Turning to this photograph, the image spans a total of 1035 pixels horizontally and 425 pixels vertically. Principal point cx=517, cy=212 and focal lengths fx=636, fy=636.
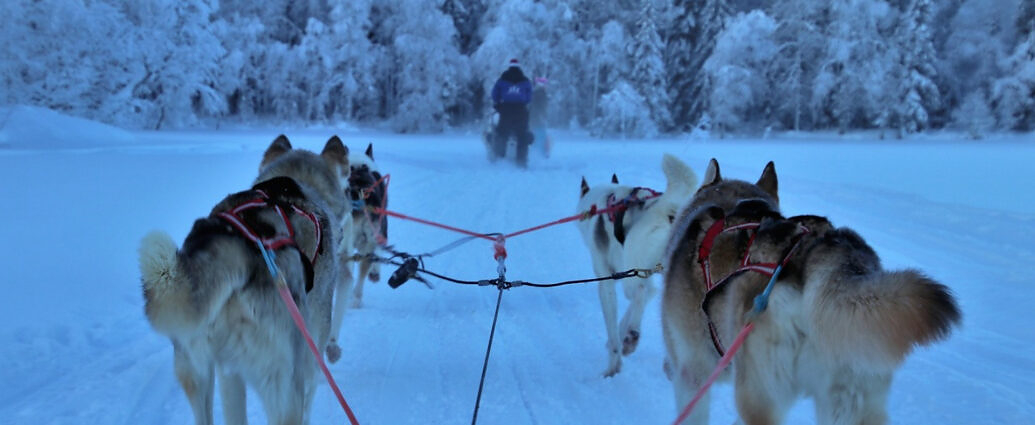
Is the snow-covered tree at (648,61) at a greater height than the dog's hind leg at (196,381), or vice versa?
the snow-covered tree at (648,61)

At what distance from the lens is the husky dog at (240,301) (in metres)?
1.93

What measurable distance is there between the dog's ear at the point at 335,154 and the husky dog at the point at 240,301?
3.03 ft

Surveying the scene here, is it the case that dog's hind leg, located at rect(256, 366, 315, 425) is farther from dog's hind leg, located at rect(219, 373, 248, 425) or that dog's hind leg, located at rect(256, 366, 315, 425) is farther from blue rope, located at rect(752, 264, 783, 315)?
blue rope, located at rect(752, 264, 783, 315)

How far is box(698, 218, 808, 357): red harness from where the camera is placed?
1.98 m

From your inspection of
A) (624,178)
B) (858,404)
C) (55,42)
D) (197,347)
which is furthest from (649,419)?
(55,42)

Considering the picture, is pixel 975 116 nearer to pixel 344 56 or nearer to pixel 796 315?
pixel 344 56

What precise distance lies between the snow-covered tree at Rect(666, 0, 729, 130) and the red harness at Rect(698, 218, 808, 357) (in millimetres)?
32303

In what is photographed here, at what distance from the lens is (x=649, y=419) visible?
3.29 m

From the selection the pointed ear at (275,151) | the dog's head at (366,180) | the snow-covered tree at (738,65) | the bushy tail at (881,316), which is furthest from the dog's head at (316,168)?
→ the snow-covered tree at (738,65)

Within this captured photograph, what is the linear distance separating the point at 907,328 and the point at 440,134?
3112cm

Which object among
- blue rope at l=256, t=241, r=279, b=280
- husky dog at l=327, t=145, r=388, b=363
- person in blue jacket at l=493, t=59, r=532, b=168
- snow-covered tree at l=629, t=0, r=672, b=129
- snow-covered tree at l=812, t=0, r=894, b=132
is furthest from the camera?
snow-covered tree at l=629, t=0, r=672, b=129

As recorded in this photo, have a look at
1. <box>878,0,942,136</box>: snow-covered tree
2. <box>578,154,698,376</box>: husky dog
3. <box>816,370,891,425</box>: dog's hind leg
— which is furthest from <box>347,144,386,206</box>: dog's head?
<box>878,0,942,136</box>: snow-covered tree

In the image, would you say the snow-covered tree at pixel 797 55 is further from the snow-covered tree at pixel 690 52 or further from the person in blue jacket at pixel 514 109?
the person in blue jacket at pixel 514 109

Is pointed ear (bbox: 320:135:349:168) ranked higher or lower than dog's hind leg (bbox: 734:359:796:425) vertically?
higher
